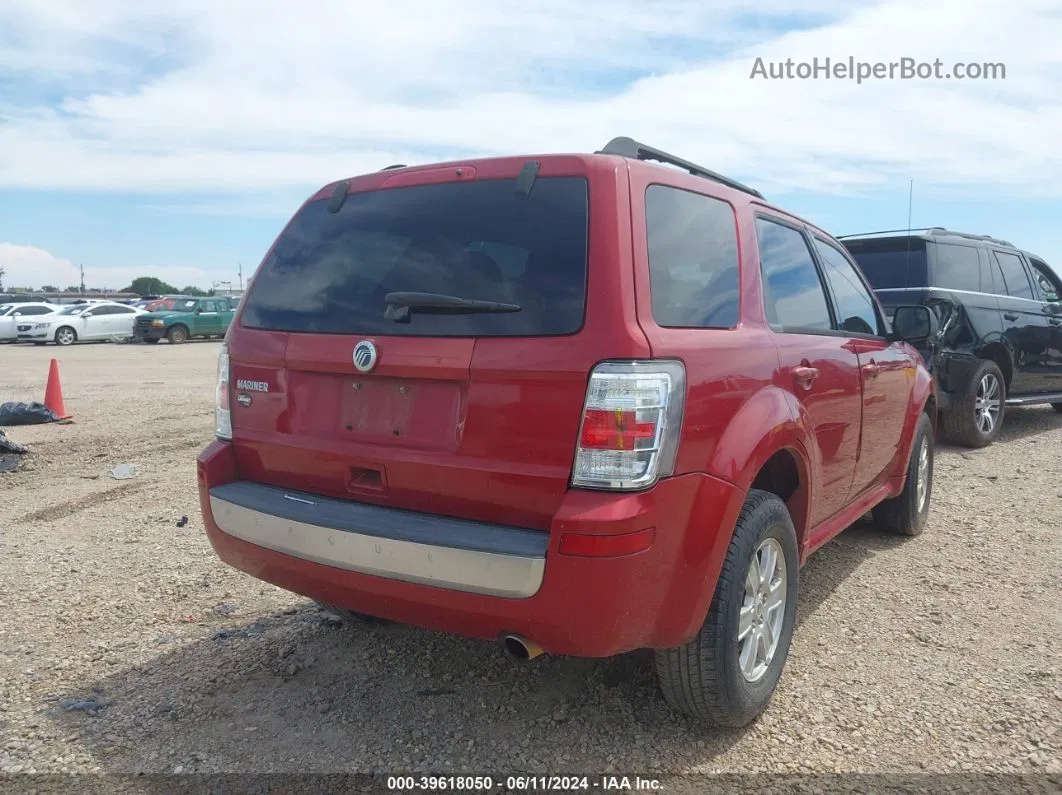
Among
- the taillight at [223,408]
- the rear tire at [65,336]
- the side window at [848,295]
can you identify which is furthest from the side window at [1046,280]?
the rear tire at [65,336]

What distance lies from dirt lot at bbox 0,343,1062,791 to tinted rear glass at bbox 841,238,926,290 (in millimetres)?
2985

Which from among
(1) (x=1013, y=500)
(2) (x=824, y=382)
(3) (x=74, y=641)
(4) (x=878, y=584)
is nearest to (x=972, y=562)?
(4) (x=878, y=584)

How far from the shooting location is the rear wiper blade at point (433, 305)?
2.52 m

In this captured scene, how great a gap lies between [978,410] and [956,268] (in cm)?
140

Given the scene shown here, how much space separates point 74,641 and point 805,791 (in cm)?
303

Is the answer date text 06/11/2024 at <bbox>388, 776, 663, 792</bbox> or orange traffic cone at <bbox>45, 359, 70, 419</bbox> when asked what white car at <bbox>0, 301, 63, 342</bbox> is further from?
date text 06/11/2024 at <bbox>388, 776, 663, 792</bbox>

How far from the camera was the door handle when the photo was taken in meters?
3.16

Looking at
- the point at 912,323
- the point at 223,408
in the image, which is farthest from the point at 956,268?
the point at 223,408

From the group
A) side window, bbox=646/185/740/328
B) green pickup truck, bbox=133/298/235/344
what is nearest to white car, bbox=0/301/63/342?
green pickup truck, bbox=133/298/235/344

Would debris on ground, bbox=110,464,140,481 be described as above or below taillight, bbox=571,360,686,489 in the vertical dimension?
below

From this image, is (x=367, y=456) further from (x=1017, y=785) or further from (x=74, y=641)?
(x=1017, y=785)

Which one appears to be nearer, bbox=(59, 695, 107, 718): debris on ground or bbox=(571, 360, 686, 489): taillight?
bbox=(571, 360, 686, 489): taillight

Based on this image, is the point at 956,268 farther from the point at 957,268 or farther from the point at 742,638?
the point at 742,638

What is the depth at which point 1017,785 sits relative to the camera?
2613mm
